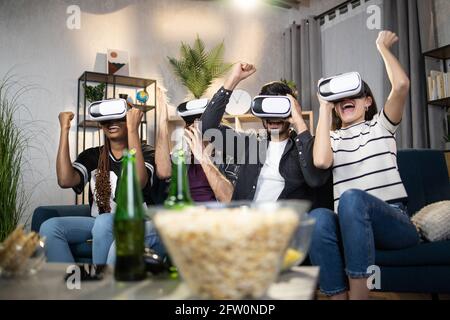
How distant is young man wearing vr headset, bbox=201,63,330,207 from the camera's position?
61.9 inches

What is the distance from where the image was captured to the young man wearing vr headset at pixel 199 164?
5.74ft

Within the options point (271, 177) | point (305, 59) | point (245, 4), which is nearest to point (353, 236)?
point (271, 177)

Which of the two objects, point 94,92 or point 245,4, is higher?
point 245,4

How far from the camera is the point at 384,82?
336 cm

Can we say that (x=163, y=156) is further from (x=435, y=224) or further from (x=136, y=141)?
(x=435, y=224)

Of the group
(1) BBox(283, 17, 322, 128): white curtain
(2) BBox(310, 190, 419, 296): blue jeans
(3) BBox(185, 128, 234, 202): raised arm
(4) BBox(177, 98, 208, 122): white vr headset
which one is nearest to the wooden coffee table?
(2) BBox(310, 190, 419, 296): blue jeans

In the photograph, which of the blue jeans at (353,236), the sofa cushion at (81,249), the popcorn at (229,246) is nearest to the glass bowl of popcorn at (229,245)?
the popcorn at (229,246)

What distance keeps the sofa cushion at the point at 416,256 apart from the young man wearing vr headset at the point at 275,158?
32 cm

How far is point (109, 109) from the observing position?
68.6 inches

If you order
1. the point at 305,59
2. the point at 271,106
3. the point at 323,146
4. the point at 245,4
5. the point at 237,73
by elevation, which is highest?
the point at 245,4

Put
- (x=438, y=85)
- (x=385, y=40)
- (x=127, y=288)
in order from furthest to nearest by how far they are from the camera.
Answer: (x=438, y=85) < (x=385, y=40) < (x=127, y=288)

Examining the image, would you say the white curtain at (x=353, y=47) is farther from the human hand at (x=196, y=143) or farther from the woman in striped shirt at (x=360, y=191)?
the human hand at (x=196, y=143)

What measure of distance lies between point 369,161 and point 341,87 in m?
0.28

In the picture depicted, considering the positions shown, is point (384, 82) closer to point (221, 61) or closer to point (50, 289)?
point (221, 61)
